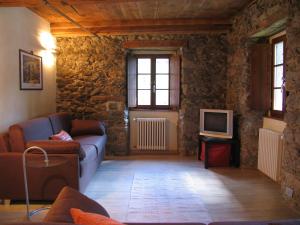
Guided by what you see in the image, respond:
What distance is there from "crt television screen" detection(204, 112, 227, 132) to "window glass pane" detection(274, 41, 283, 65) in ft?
4.14

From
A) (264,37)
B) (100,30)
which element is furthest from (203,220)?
(100,30)

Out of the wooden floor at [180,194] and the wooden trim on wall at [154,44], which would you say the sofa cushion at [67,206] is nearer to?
the wooden floor at [180,194]

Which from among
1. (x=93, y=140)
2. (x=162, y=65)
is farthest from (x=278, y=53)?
(x=93, y=140)

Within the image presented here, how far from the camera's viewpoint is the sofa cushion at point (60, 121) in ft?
17.2

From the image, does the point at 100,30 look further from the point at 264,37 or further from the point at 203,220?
the point at 203,220

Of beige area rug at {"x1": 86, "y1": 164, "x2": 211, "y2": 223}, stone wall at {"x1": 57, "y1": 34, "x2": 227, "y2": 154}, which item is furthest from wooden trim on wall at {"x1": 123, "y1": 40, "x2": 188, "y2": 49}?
beige area rug at {"x1": 86, "y1": 164, "x2": 211, "y2": 223}

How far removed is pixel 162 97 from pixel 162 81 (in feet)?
1.15

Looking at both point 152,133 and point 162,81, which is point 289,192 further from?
point 162,81

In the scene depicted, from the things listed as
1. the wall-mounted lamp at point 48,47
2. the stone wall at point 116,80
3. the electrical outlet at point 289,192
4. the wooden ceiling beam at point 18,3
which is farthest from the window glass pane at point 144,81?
the electrical outlet at point 289,192

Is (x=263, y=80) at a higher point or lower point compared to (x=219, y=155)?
higher

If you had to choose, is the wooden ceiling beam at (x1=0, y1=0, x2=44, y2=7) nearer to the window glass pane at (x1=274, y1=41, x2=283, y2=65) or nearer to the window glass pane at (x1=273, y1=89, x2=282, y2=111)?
the window glass pane at (x1=274, y1=41, x2=283, y2=65)

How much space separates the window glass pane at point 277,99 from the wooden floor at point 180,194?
3.65ft

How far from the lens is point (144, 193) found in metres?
4.25

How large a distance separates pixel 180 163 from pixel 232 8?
2888 millimetres
